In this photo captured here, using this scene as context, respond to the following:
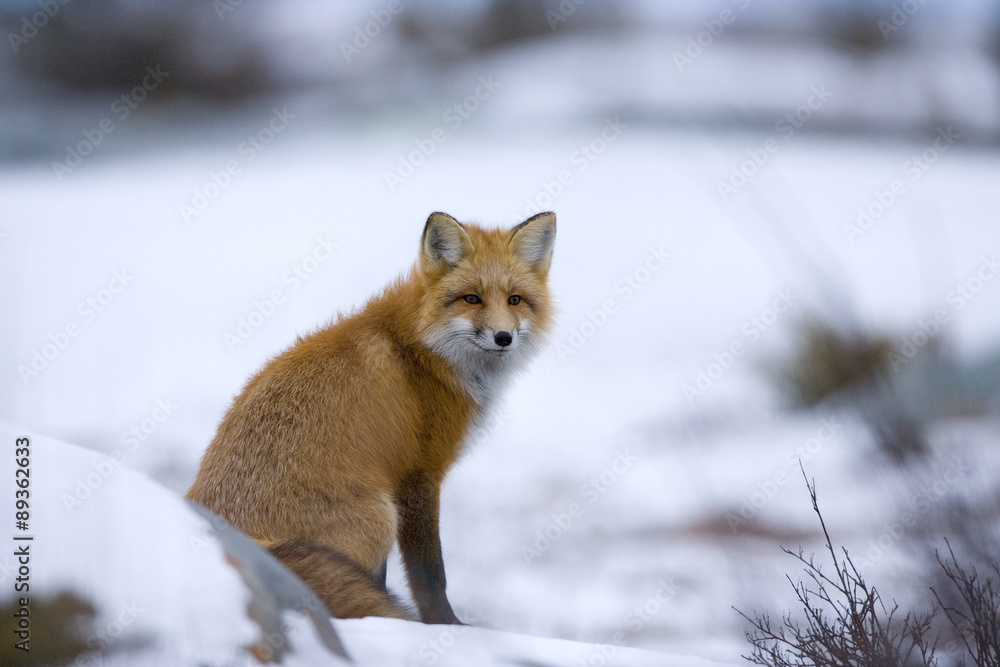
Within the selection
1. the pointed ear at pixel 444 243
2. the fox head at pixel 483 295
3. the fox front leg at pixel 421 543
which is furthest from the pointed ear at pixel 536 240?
the fox front leg at pixel 421 543

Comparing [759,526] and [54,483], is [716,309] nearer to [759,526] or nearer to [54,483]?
[759,526]

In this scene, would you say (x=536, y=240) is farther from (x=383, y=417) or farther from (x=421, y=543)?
(x=421, y=543)

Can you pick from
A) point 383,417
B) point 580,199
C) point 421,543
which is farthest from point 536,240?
point 580,199

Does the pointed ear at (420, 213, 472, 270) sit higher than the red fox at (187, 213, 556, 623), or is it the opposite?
the pointed ear at (420, 213, 472, 270)

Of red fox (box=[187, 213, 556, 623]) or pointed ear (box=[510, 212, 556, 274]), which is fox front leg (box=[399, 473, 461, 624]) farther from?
pointed ear (box=[510, 212, 556, 274])

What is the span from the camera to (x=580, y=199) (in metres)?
9.72

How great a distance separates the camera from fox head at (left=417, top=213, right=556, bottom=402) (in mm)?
3275

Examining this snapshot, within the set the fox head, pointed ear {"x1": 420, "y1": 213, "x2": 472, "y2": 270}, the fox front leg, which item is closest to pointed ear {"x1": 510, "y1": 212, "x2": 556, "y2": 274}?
the fox head

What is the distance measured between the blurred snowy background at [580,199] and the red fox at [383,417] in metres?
1.58

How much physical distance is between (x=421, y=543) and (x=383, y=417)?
54 centimetres

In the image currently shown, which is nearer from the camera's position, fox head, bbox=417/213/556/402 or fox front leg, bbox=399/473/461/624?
fox front leg, bbox=399/473/461/624

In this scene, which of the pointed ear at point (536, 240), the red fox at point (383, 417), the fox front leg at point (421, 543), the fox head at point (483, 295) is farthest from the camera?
the pointed ear at point (536, 240)

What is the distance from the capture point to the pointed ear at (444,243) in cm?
334

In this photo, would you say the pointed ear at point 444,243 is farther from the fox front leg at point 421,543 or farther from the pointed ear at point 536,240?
the fox front leg at point 421,543
